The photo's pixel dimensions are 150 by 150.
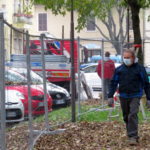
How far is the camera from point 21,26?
54.4 meters

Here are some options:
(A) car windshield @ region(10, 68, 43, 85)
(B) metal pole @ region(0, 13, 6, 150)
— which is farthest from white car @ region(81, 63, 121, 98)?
(B) metal pole @ region(0, 13, 6, 150)

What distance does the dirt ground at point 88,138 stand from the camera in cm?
1019

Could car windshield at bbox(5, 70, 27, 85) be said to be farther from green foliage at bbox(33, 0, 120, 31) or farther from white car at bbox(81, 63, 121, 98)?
green foliage at bbox(33, 0, 120, 31)

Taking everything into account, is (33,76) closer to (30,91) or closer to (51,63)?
(30,91)

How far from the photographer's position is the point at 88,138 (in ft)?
36.8

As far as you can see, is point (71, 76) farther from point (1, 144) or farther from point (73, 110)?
point (1, 144)

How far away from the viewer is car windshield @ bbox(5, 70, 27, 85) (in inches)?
295

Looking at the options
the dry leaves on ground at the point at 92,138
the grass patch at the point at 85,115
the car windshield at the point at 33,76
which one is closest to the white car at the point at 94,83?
the grass patch at the point at 85,115

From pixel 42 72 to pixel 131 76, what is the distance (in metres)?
1.71

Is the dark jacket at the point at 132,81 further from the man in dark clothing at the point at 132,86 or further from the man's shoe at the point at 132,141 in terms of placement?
the man's shoe at the point at 132,141

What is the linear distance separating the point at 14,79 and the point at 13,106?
0.40 m

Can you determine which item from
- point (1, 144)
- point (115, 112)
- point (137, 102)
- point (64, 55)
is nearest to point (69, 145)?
point (137, 102)

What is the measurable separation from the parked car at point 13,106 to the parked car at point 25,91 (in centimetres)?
7

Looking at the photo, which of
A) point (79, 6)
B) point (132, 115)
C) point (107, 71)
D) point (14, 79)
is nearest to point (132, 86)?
point (132, 115)
